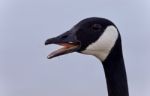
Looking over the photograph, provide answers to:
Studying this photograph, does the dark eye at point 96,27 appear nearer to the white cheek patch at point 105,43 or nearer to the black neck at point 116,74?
the white cheek patch at point 105,43

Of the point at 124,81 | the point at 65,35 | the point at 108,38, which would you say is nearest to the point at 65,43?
the point at 65,35

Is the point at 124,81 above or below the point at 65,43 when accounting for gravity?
below

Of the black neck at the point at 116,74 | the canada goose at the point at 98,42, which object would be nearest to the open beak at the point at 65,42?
the canada goose at the point at 98,42

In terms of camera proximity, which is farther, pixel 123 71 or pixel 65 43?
pixel 123 71

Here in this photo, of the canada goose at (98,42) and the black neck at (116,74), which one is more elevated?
the canada goose at (98,42)

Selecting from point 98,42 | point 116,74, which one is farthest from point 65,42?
point 116,74

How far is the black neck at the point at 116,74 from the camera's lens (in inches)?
222

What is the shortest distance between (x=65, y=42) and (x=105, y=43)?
41 cm

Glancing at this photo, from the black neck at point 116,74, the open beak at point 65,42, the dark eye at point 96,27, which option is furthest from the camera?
the black neck at point 116,74

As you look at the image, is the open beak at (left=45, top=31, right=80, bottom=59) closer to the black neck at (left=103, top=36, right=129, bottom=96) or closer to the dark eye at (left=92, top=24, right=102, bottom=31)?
the dark eye at (left=92, top=24, right=102, bottom=31)

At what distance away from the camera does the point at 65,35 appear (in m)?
5.45

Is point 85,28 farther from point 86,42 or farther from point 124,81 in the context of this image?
point 124,81

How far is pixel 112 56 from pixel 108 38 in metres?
0.20

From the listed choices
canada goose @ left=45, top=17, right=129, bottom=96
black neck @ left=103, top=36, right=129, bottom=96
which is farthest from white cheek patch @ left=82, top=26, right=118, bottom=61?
black neck @ left=103, top=36, right=129, bottom=96
